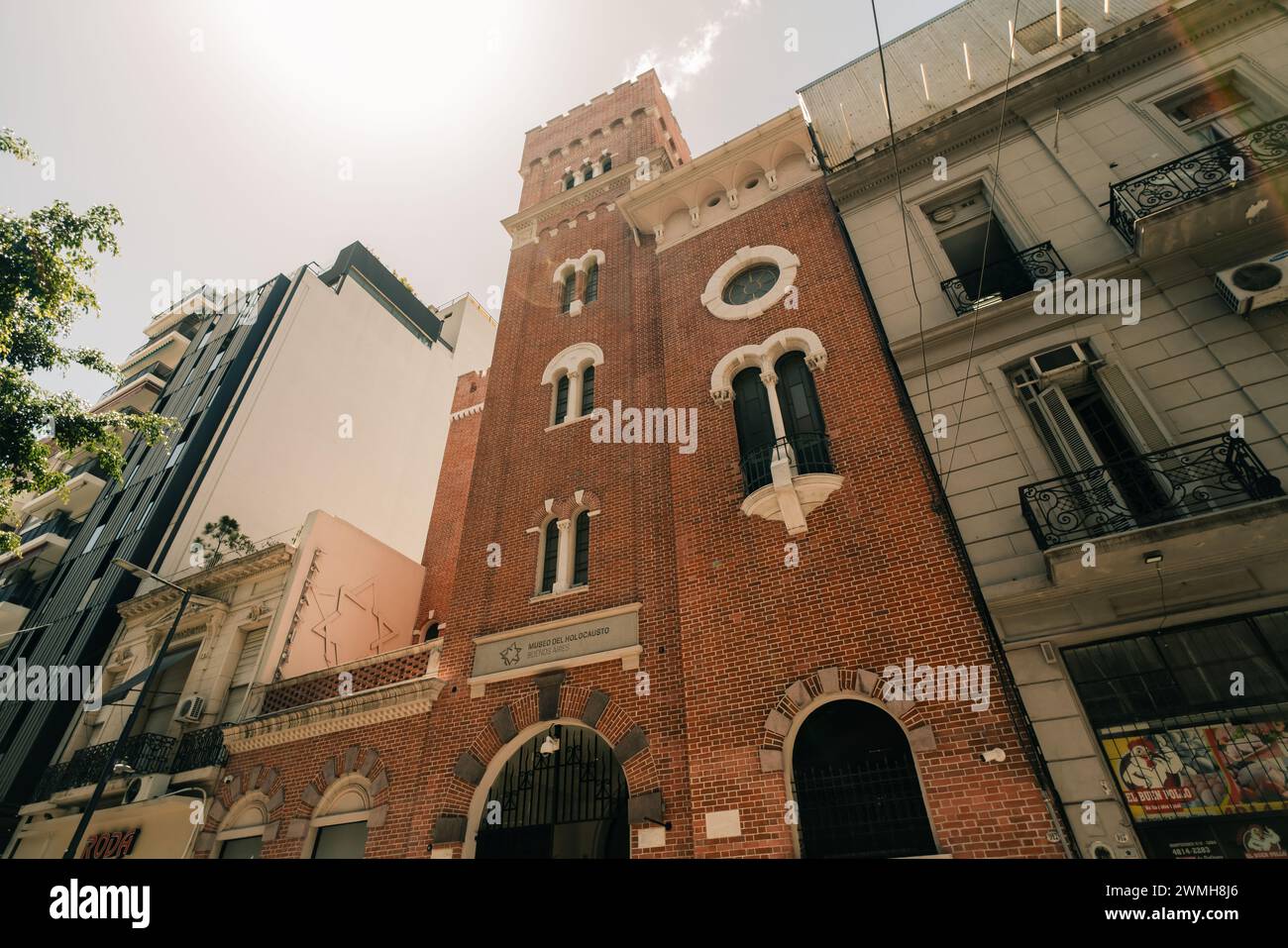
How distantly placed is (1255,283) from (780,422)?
→ 7713mm

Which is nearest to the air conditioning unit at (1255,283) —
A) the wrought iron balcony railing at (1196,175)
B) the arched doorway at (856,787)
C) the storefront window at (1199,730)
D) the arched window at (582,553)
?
the wrought iron balcony railing at (1196,175)

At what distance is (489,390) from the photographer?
19453 millimetres

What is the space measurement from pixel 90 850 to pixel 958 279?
25.9 metres

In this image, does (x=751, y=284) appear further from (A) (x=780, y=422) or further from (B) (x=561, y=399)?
(B) (x=561, y=399)

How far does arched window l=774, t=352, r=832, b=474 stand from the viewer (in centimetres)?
1231

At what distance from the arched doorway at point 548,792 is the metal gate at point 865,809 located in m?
3.87

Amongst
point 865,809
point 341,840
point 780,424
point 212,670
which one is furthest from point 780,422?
point 212,670

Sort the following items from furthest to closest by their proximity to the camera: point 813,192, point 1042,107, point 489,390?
point 489,390, point 813,192, point 1042,107

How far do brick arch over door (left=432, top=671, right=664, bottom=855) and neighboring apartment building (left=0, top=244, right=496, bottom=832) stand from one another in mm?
17812

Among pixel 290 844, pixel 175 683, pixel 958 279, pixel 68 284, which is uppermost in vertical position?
pixel 68 284

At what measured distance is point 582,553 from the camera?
1488 cm

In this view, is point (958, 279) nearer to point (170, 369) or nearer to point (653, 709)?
point (653, 709)
